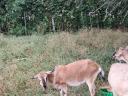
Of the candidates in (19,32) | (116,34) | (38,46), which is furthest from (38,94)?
(19,32)

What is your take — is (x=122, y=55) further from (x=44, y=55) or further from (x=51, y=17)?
(x=51, y=17)

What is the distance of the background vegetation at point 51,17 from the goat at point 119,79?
1334 cm

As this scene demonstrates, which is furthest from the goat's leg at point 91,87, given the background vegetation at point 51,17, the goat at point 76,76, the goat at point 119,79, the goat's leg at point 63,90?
the background vegetation at point 51,17

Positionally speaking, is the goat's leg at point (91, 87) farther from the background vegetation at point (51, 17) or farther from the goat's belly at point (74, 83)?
the background vegetation at point (51, 17)

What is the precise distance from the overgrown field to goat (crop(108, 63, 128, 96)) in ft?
12.0

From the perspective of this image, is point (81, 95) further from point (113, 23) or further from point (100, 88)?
point (113, 23)

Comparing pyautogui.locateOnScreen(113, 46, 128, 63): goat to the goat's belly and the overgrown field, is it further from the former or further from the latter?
the goat's belly

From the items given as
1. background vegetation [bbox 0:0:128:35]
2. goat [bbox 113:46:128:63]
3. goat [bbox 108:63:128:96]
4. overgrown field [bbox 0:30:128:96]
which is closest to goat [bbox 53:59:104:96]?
overgrown field [bbox 0:30:128:96]

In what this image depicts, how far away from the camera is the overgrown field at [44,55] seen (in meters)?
10.2

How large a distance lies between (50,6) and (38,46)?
21.1 feet

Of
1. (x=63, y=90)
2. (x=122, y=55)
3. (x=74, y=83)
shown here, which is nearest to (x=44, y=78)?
(x=63, y=90)

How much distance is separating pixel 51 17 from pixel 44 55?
7.64m

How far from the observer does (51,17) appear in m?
20.3

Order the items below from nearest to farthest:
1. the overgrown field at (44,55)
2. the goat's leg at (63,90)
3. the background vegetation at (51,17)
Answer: the goat's leg at (63,90)
the overgrown field at (44,55)
the background vegetation at (51,17)
